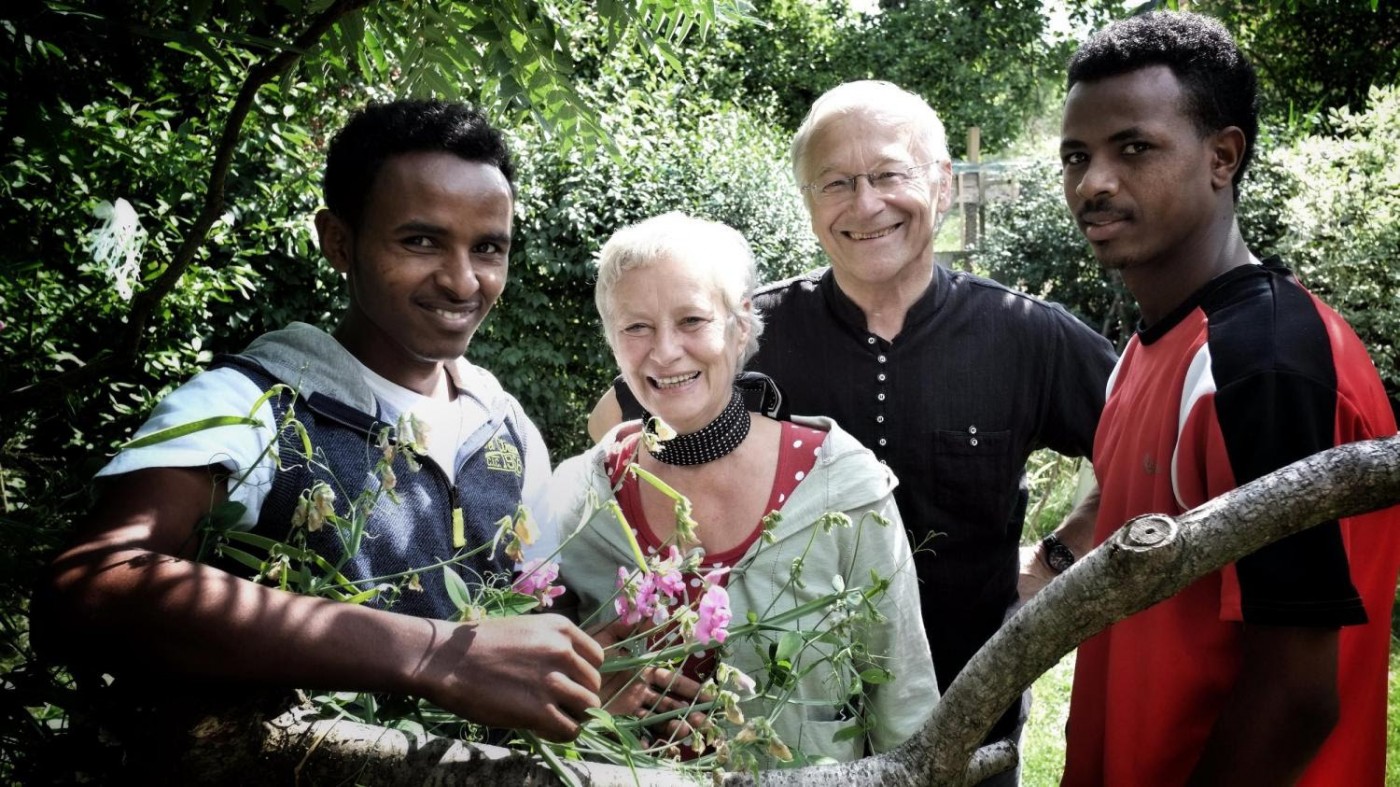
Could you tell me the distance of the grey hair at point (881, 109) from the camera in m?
2.87

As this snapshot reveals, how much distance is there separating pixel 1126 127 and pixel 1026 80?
24337 mm

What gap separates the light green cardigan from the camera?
2.19m

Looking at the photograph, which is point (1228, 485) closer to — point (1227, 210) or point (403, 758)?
point (1227, 210)

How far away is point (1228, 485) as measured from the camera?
166 centimetres

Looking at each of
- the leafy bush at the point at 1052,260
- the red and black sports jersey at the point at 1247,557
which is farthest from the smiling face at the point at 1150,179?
the leafy bush at the point at 1052,260

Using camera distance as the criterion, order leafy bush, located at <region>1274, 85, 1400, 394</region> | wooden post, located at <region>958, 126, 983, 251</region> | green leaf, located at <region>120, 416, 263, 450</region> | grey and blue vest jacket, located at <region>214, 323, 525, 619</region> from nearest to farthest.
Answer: green leaf, located at <region>120, 416, 263, 450</region> → grey and blue vest jacket, located at <region>214, 323, 525, 619</region> → leafy bush, located at <region>1274, 85, 1400, 394</region> → wooden post, located at <region>958, 126, 983, 251</region>

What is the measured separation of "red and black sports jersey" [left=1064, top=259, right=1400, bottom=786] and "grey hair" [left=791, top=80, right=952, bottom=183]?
3.36ft

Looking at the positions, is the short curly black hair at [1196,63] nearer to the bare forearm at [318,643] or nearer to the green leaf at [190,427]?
the bare forearm at [318,643]

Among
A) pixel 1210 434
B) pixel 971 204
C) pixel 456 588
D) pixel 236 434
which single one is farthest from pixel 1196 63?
pixel 971 204

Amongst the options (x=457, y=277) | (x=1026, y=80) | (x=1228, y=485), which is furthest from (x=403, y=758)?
(x=1026, y=80)

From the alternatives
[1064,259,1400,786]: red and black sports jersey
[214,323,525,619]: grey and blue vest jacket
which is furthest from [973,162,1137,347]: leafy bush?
[214,323,525,619]: grey and blue vest jacket

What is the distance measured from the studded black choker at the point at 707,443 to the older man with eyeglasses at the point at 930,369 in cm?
52

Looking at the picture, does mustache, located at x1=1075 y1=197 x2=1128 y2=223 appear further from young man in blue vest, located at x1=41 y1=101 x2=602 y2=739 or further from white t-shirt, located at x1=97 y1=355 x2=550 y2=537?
white t-shirt, located at x1=97 y1=355 x2=550 y2=537

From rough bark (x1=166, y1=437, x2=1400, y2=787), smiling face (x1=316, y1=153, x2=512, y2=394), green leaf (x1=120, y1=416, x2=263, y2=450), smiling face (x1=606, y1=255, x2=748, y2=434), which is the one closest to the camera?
rough bark (x1=166, y1=437, x2=1400, y2=787)
